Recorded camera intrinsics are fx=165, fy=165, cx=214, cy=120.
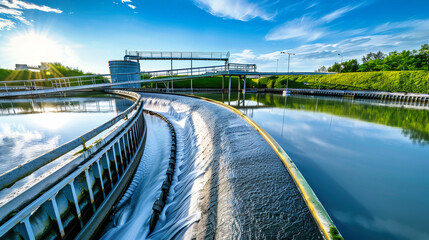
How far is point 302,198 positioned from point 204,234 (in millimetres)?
1782

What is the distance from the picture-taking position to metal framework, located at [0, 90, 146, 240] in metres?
1.87

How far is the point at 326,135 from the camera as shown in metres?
9.13

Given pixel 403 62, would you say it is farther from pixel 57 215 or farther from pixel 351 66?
pixel 57 215

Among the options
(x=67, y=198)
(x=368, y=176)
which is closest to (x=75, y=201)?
(x=67, y=198)

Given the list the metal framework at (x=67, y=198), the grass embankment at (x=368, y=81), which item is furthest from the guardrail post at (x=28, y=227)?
the grass embankment at (x=368, y=81)

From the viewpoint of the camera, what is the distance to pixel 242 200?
2.85m

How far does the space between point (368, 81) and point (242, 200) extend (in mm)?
51542

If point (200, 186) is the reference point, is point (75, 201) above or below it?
above

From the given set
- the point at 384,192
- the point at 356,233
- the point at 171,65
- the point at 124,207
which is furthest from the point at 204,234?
the point at 171,65

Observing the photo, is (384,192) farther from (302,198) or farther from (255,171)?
(255,171)

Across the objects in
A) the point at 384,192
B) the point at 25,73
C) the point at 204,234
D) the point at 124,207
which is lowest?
the point at 124,207

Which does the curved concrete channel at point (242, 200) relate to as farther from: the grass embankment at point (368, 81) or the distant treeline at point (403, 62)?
the distant treeline at point (403, 62)

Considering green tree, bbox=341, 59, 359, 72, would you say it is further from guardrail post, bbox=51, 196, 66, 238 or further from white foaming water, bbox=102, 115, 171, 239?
guardrail post, bbox=51, 196, 66, 238

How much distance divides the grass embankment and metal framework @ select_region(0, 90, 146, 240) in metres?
50.8
